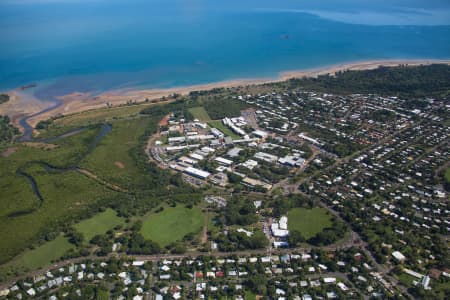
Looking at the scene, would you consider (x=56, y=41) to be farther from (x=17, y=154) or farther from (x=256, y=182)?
(x=256, y=182)

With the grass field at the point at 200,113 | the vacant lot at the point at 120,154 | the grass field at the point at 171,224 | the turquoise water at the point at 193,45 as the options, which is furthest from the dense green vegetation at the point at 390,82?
the grass field at the point at 171,224

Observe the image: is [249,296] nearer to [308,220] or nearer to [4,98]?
[308,220]

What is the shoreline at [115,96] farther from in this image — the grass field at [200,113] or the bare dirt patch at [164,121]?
the bare dirt patch at [164,121]

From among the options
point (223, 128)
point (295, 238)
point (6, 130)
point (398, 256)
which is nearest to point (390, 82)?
point (223, 128)

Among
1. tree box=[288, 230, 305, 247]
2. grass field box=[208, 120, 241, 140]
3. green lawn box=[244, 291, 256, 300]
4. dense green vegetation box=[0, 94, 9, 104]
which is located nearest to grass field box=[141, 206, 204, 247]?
green lawn box=[244, 291, 256, 300]

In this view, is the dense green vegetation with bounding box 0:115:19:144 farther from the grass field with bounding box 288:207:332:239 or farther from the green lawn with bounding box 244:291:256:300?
the green lawn with bounding box 244:291:256:300

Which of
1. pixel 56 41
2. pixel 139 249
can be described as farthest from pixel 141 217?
pixel 56 41
